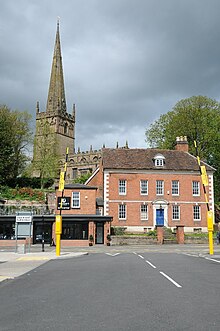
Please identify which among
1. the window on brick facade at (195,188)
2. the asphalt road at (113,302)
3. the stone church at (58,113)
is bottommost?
the asphalt road at (113,302)

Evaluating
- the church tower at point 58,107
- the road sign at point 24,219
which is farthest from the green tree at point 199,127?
the church tower at point 58,107

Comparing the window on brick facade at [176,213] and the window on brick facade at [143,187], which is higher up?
the window on brick facade at [143,187]

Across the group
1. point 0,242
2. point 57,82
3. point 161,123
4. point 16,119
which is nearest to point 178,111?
point 161,123

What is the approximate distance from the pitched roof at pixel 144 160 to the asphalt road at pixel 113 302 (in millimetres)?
31932

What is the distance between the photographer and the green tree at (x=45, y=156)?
200ft

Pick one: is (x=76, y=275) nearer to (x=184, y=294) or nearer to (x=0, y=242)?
(x=184, y=294)

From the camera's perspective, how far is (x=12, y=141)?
5803 cm

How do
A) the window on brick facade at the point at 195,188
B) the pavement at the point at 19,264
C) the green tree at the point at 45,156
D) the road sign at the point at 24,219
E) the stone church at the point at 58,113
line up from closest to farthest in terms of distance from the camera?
the pavement at the point at 19,264 → the road sign at the point at 24,219 → the window on brick facade at the point at 195,188 → the green tree at the point at 45,156 → the stone church at the point at 58,113

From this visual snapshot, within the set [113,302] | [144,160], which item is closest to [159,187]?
[144,160]

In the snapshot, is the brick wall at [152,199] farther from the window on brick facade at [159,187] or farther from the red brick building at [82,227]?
the red brick building at [82,227]

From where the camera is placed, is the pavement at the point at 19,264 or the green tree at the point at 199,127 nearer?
the pavement at the point at 19,264

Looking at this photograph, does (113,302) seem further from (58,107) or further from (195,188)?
(58,107)

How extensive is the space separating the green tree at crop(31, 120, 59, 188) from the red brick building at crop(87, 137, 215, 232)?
58.0 feet

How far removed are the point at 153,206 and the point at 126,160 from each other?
679cm
